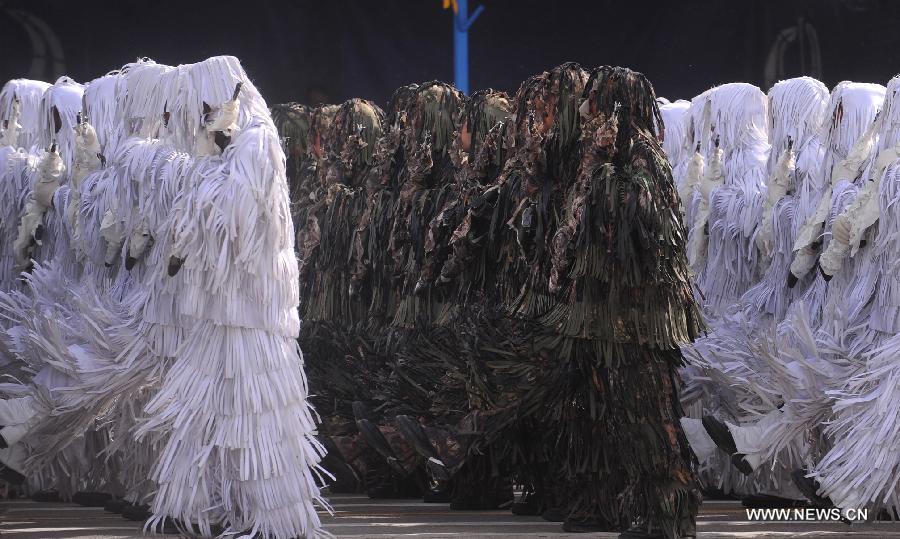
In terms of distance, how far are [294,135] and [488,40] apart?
12.9ft

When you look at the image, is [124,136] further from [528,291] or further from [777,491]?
[777,491]

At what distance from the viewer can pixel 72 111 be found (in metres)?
9.95

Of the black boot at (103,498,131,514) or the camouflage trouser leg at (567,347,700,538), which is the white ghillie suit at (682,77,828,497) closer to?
the camouflage trouser leg at (567,347,700,538)

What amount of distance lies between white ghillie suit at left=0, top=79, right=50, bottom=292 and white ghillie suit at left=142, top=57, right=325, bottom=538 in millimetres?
2892

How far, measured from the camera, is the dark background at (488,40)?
12.6m

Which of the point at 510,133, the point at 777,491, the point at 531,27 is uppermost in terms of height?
the point at 531,27

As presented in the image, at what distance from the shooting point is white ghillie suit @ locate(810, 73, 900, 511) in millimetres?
7129

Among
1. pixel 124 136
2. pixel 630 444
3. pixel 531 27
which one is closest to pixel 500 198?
pixel 630 444

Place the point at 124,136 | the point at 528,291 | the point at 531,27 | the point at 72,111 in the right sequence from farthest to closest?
1. the point at 531,27
2. the point at 72,111
3. the point at 124,136
4. the point at 528,291

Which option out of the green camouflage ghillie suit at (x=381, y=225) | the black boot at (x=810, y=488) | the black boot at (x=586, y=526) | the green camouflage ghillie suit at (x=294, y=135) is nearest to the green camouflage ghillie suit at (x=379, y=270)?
the green camouflage ghillie suit at (x=381, y=225)

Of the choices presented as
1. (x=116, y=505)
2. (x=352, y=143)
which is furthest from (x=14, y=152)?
(x=116, y=505)

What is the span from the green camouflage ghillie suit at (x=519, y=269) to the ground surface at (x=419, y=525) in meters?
0.32

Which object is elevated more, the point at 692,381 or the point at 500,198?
the point at 500,198

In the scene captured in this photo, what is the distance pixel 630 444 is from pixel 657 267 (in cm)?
82
